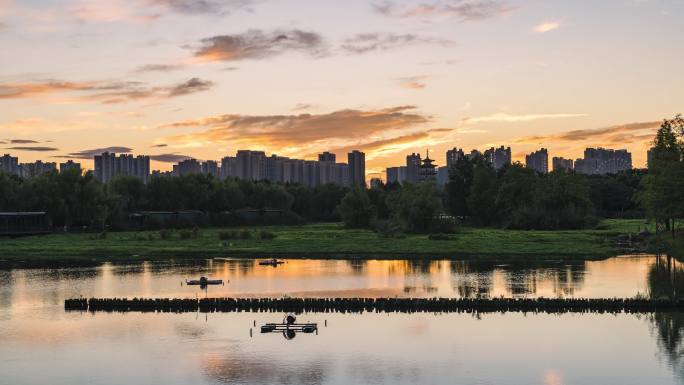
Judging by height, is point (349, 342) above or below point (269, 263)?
below

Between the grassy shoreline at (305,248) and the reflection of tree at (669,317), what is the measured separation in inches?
731

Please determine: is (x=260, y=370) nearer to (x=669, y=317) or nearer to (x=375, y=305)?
(x=375, y=305)

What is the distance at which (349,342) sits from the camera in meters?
46.9

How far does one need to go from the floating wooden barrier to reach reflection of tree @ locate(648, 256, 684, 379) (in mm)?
3386

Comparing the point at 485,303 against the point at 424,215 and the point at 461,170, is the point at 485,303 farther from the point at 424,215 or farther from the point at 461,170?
the point at 461,170

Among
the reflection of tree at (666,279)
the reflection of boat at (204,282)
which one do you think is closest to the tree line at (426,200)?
the reflection of tree at (666,279)

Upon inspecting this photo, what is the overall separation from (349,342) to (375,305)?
10.9m

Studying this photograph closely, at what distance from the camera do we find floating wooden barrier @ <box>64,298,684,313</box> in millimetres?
56219

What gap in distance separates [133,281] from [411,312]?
31235 millimetres

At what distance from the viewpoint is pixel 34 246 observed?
114312 mm

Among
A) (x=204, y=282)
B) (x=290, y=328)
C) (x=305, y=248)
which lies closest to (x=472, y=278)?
(x=204, y=282)

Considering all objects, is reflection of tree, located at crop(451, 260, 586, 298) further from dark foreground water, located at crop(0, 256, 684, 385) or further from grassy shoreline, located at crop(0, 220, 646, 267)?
grassy shoreline, located at crop(0, 220, 646, 267)

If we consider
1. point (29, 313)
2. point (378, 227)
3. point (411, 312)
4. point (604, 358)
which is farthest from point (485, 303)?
point (378, 227)

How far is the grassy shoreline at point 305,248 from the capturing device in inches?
3930
